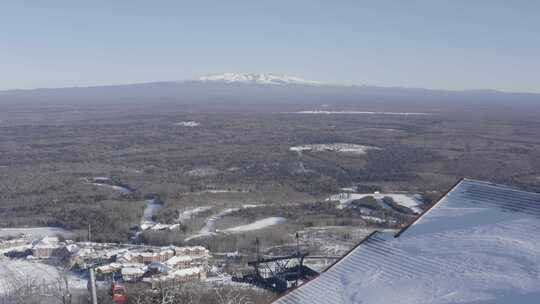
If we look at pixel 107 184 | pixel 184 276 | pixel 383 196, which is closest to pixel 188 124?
pixel 107 184

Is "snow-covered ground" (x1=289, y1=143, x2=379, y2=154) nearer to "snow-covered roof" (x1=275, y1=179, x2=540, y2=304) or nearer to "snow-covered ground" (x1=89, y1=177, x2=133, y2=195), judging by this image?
"snow-covered ground" (x1=89, y1=177, x2=133, y2=195)

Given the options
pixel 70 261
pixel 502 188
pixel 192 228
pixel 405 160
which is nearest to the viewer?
pixel 502 188

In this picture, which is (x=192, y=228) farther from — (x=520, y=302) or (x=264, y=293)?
(x=520, y=302)

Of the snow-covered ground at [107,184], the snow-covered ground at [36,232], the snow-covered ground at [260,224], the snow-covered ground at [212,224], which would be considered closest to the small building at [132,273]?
the snow-covered ground at [212,224]

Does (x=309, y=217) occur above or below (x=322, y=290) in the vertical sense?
below

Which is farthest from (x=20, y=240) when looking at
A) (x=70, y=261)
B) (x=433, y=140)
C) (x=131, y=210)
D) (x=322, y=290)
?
(x=433, y=140)
